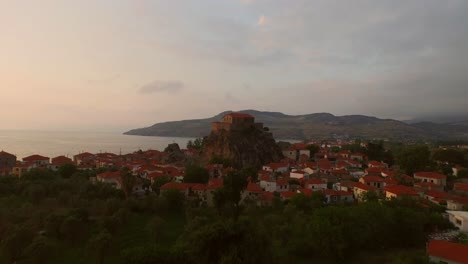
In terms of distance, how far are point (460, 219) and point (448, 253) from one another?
969 cm

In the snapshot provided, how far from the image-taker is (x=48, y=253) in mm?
19062

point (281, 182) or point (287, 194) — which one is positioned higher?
point (281, 182)

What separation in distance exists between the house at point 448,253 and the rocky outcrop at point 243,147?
37.0m

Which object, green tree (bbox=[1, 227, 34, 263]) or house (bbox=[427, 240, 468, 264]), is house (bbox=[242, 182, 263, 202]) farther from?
green tree (bbox=[1, 227, 34, 263])

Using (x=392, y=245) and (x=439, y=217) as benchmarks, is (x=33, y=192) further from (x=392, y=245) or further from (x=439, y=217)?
(x=439, y=217)

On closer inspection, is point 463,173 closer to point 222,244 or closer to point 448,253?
point 448,253

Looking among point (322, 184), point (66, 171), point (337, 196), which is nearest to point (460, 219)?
point (337, 196)

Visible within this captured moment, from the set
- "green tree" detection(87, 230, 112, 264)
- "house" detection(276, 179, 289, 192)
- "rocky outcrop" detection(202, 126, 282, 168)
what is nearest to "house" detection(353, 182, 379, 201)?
"house" detection(276, 179, 289, 192)

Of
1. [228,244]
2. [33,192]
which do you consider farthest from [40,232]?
[228,244]

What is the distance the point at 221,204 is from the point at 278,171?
98.3 ft

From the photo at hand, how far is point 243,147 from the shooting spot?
57.8 metres

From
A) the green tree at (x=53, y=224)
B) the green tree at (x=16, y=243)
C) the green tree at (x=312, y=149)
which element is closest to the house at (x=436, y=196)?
the green tree at (x=312, y=149)

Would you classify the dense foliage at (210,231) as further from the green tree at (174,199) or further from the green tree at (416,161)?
the green tree at (416,161)

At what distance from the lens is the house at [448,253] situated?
17969 mm
